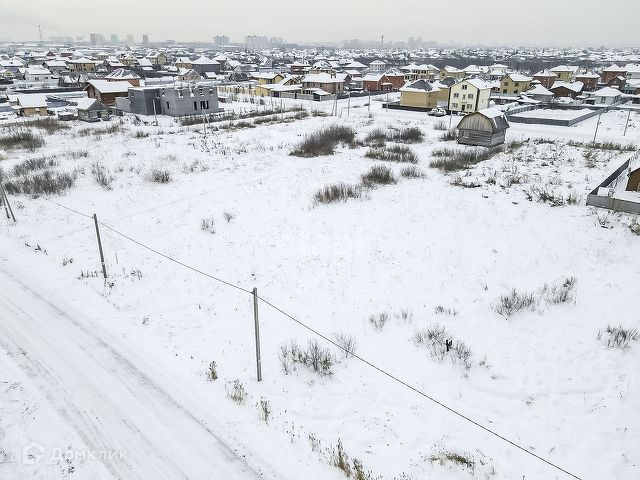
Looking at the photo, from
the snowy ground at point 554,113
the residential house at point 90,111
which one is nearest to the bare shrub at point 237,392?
the residential house at point 90,111

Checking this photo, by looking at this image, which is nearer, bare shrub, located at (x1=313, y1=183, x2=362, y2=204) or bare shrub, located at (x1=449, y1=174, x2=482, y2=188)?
bare shrub, located at (x1=313, y1=183, x2=362, y2=204)

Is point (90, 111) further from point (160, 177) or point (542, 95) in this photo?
point (542, 95)

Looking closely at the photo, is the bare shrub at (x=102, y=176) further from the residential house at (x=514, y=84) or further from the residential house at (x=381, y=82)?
the residential house at (x=514, y=84)

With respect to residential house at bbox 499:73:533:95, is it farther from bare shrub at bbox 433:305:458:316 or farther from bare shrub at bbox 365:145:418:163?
bare shrub at bbox 433:305:458:316

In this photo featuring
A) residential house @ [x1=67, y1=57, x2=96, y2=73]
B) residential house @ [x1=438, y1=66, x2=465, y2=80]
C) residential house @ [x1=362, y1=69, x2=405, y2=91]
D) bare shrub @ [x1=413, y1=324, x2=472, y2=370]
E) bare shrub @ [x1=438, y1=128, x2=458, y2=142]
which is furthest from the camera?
residential house @ [x1=67, y1=57, x2=96, y2=73]

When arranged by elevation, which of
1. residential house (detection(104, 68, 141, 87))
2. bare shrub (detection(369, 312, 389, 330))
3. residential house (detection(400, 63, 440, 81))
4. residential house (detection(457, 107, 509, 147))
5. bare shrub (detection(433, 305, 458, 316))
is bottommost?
bare shrub (detection(433, 305, 458, 316))

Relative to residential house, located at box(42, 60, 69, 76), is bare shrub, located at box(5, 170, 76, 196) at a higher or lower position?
lower

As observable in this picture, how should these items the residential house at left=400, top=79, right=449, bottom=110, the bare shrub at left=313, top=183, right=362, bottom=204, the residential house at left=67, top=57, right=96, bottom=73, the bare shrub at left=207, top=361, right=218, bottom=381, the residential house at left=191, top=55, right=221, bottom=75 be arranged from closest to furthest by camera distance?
the bare shrub at left=207, top=361, right=218, bottom=381 → the bare shrub at left=313, top=183, right=362, bottom=204 → the residential house at left=400, top=79, right=449, bottom=110 → the residential house at left=191, top=55, right=221, bottom=75 → the residential house at left=67, top=57, right=96, bottom=73

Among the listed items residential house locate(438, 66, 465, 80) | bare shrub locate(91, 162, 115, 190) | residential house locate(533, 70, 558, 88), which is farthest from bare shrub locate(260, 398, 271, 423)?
residential house locate(438, 66, 465, 80)
